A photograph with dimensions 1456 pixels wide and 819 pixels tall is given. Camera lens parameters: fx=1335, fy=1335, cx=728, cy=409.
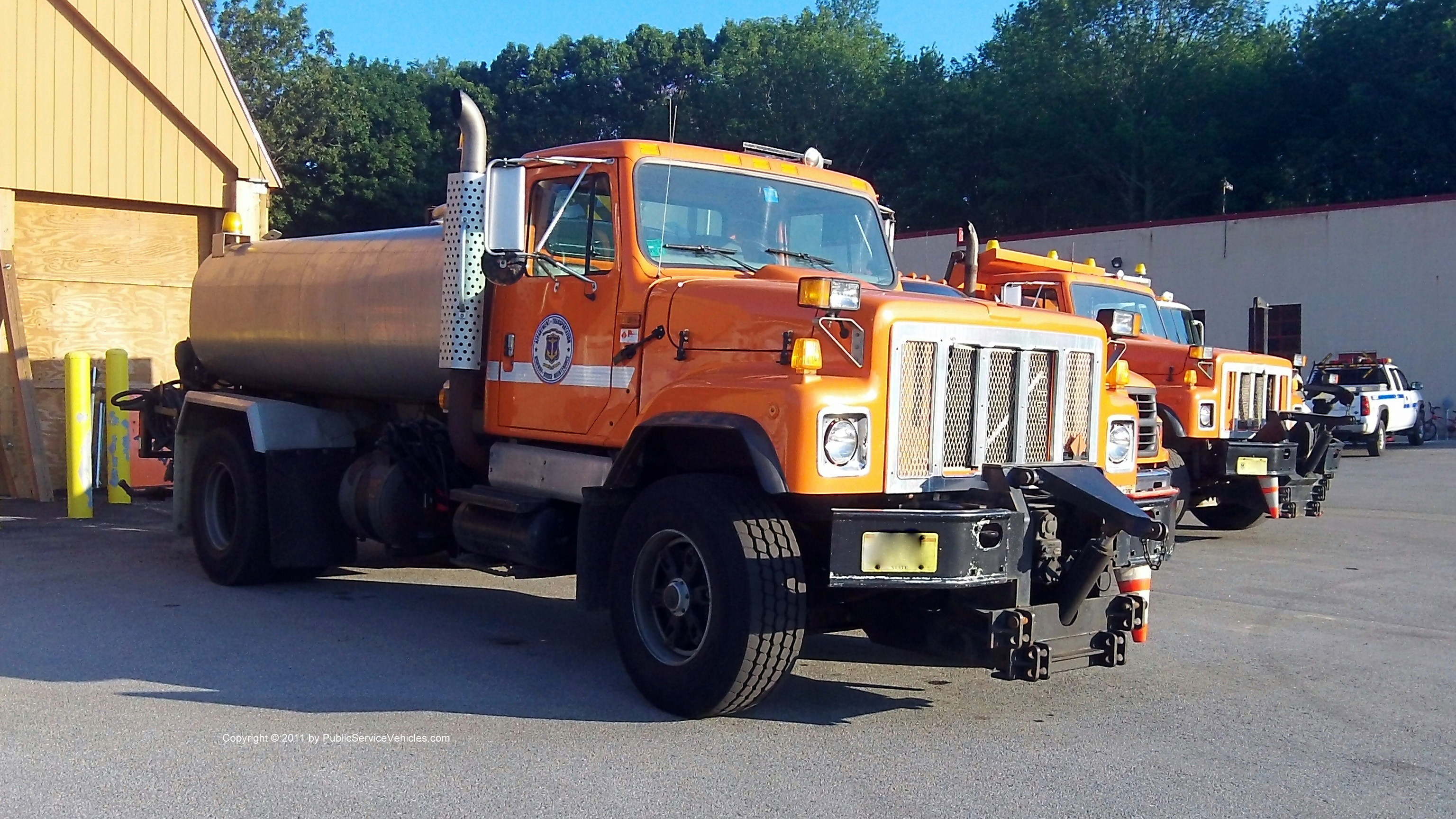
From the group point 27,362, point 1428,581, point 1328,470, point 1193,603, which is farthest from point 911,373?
point 27,362

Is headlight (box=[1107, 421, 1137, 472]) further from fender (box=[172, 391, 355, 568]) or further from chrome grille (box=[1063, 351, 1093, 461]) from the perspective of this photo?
fender (box=[172, 391, 355, 568])

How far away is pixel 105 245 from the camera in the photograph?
14039 millimetres

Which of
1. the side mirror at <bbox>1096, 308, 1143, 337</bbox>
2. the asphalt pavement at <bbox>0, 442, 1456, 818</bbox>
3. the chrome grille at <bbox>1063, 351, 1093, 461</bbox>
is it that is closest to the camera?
the asphalt pavement at <bbox>0, 442, 1456, 818</bbox>

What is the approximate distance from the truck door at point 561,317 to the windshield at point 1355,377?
2055cm

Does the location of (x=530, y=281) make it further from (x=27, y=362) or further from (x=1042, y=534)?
(x=27, y=362)

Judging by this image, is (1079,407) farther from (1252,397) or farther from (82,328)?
(82,328)

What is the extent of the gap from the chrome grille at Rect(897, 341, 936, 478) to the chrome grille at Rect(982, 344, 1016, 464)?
353 millimetres

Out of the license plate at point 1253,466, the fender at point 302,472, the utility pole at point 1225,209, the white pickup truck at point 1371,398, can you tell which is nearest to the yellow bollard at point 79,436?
the fender at point 302,472

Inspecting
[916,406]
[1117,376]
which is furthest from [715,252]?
[1117,376]

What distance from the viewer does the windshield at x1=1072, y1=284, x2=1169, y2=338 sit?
12453 millimetres

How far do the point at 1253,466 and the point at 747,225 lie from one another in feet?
21.7

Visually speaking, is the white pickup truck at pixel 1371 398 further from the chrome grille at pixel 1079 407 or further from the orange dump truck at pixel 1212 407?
the chrome grille at pixel 1079 407

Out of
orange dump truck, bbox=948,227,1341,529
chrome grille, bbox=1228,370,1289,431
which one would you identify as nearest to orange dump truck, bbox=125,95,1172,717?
orange dump truck, bbox=948,227,1341,529

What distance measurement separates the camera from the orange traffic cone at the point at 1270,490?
38.1 feet
